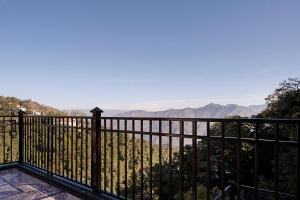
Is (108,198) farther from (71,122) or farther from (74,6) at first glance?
(74,6)

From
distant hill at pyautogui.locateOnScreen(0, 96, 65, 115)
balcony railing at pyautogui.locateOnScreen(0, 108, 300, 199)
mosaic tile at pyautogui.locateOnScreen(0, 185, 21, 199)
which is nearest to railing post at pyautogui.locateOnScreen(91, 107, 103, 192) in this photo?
balcony railing at pyautogui.locateOnScreen(0, 108, 300, 199)

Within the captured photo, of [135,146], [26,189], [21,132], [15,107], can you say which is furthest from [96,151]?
[15,107]

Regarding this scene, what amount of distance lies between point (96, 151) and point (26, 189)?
1485 millimetres

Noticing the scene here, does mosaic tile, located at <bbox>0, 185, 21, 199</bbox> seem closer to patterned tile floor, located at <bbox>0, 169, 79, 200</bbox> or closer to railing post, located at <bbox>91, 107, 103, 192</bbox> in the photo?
patterned tile floor, located at <bbox>0, 169, 79, 200</bbox>

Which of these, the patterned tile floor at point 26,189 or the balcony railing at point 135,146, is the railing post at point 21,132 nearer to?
the balcony railing at point 135,146

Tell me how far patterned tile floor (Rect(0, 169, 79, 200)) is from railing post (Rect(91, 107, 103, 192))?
0.38 m

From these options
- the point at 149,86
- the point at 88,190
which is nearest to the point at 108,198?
the point at 88,190

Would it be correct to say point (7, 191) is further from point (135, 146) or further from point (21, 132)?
point (135, 146)

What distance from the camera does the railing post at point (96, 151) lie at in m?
3.71

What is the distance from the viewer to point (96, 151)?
3.71 meters

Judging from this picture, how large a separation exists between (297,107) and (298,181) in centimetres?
1858

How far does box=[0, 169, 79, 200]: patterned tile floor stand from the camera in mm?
3842

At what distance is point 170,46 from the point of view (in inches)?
1777

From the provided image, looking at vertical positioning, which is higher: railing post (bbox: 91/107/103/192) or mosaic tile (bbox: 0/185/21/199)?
railing post (bbox: 91/107/103/192)
